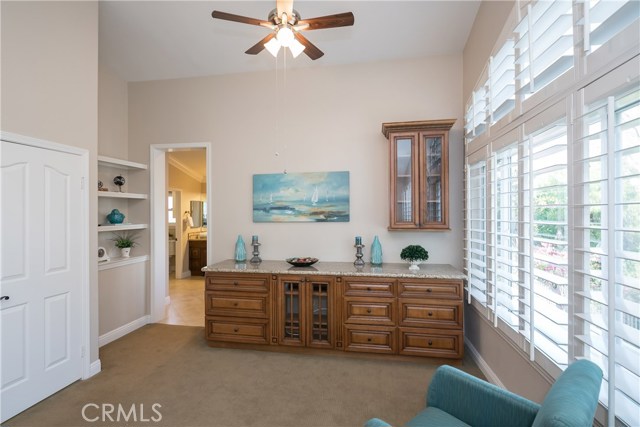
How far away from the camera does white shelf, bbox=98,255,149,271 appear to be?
3641 millimetres

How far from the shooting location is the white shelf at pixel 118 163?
11.8 ft

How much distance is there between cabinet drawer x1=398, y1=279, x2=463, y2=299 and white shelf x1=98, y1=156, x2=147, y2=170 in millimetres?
Result: 3601

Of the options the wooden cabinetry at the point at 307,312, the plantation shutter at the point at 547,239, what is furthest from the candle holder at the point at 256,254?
the plantation shutter at the point at 547,239

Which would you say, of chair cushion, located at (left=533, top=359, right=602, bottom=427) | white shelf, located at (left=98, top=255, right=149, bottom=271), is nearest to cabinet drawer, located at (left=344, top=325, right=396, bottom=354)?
chair cushion, located at (left=533, top=359, right=602, bottom=427)

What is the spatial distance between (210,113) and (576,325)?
4240 mm

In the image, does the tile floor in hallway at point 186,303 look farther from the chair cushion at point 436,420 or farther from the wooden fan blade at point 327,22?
the wooden fan blade at point 327,22

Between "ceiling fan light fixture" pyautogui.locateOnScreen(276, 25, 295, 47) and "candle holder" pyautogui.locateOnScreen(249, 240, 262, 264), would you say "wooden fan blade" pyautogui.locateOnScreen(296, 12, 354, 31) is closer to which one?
"ceiling fan light fixture" pyautogui.locateOnScreen(276, 25, 295, 47)

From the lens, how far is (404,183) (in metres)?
3.41

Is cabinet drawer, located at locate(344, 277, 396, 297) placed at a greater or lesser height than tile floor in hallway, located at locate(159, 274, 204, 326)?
greater

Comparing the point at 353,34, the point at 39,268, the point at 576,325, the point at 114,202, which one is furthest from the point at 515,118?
the point at 114,202

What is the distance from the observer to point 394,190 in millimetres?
3414

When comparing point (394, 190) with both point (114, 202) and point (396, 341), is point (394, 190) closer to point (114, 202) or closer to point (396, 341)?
point (396, 341)

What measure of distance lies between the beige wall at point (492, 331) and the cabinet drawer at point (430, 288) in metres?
0.33

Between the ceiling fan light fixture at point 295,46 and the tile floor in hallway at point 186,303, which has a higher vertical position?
the ceiling fan light fixture at point 295,46
